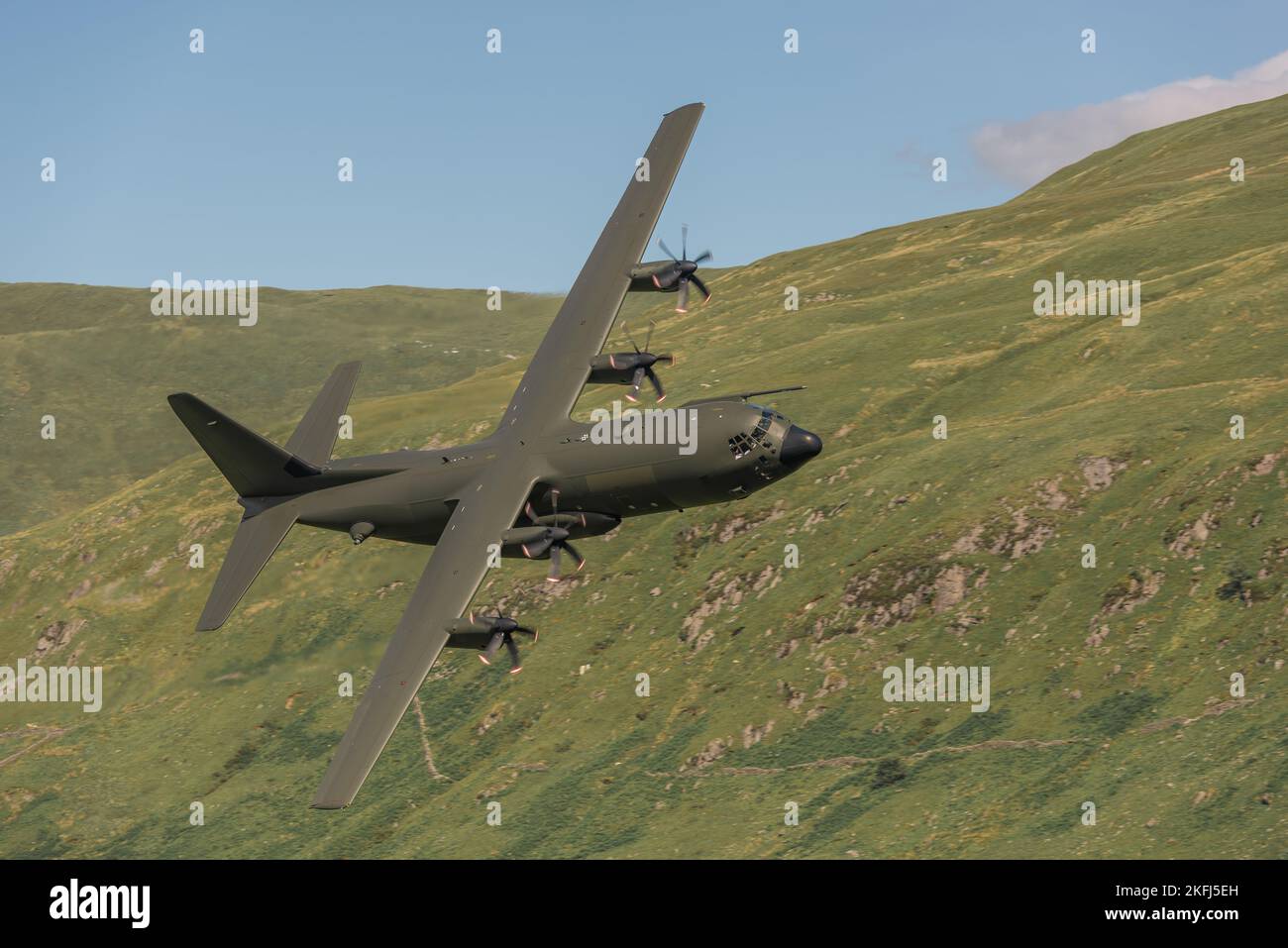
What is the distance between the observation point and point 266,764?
7300 cm

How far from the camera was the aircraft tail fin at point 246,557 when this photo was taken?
1640 inches

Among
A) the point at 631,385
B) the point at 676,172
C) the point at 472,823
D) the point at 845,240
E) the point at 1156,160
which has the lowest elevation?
the point at 472,823

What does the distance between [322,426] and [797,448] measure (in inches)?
702

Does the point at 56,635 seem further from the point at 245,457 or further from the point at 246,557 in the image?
the point at 246,557

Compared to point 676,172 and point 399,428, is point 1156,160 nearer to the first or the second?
point 399,428

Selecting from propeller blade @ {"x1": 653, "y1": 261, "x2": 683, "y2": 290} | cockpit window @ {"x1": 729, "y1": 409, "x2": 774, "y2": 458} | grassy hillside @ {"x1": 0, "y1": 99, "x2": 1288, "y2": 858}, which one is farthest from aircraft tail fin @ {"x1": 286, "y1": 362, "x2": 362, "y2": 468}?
grassy hillside @ {"x1": 0, "y1": 99, "x2": 1288, "y2": 858}

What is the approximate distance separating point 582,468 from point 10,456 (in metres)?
179

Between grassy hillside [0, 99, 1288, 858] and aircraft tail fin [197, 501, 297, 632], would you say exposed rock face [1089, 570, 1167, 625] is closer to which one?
grassy hillside [0, 99, 1288, 858]

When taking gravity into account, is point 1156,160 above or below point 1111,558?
above

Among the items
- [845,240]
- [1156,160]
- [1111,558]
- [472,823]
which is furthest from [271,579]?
[1156,160]

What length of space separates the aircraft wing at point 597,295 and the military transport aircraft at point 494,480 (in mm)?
84

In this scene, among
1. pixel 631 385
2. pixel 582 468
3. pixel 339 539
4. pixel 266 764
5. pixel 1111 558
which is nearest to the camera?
pixel 582 468

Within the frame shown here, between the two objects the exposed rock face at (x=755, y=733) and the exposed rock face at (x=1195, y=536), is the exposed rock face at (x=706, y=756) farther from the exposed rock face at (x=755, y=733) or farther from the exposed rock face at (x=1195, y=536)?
the exposed rock face at (x=1195, y=536)
